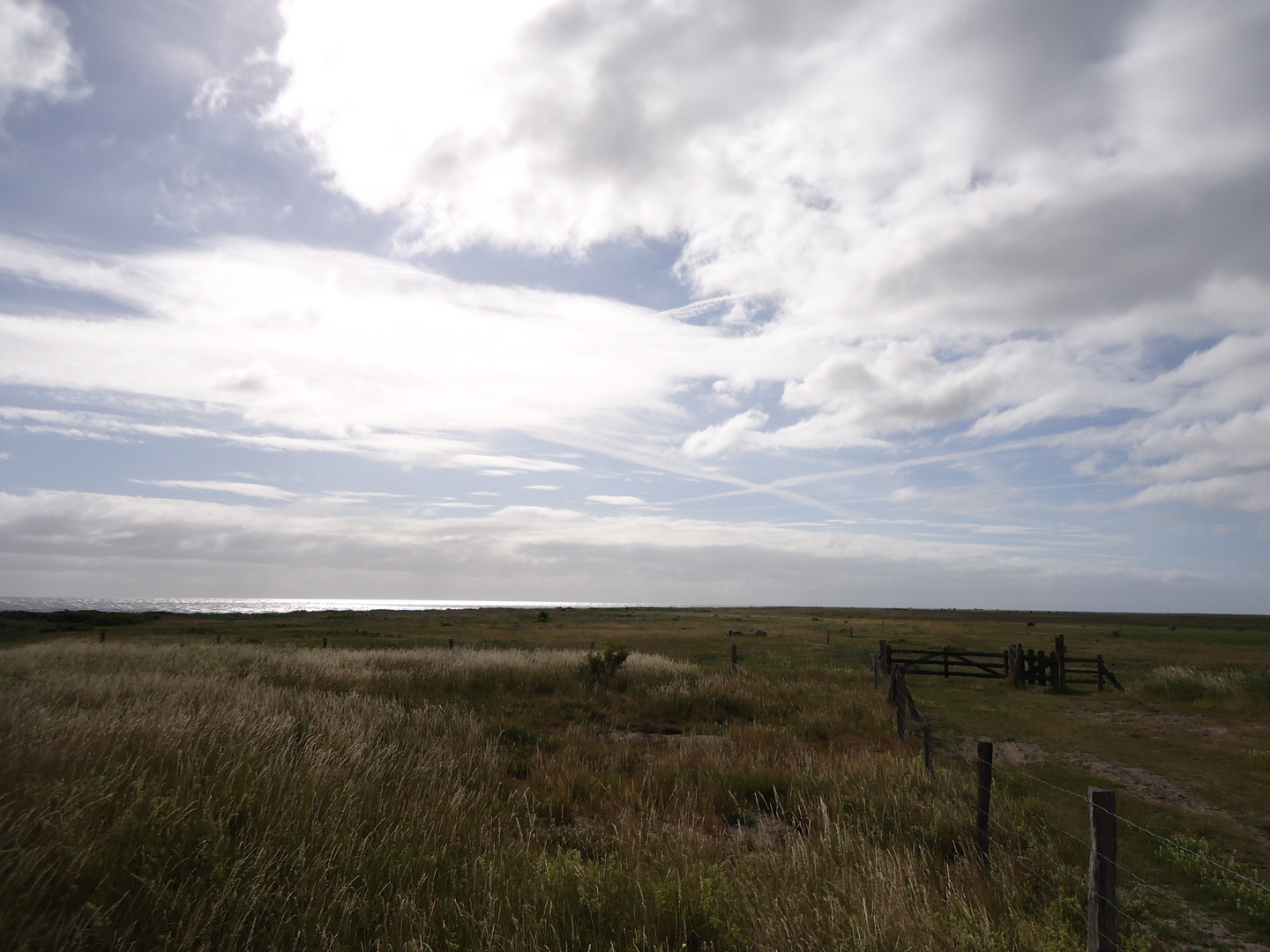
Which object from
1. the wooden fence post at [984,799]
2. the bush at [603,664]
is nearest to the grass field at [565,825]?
the wooden fence post at [984,799]

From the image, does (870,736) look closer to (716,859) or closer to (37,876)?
(716,859)

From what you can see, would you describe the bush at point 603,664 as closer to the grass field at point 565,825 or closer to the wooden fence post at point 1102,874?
the grass field at point 565,825

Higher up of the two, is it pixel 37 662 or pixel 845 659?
pixel 37 662

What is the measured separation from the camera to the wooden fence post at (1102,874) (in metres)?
4.05

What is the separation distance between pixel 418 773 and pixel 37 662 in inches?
624

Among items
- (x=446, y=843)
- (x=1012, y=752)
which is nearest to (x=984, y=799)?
(x=446, y=843)

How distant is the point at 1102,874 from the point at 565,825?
18.5ft

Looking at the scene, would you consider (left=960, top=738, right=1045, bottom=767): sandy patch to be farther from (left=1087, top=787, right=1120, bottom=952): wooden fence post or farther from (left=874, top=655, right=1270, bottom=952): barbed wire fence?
(left=1087, top=787, right=1120, bottom=952): wooden fence post

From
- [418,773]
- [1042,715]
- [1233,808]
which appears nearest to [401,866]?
[418,773]

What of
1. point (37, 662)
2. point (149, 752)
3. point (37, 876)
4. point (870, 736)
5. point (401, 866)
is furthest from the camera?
point (37, 662)

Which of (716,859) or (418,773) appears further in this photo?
(418,773)

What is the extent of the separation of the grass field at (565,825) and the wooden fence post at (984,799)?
0.65 feet

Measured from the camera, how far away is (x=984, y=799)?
6641mm

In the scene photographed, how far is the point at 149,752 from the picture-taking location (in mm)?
6527
